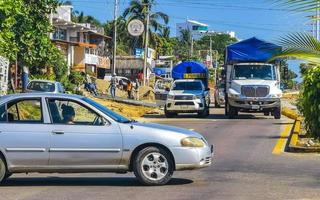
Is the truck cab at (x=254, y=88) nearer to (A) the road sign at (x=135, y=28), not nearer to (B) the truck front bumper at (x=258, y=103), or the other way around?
(B) the truck front bumper at (x=258, y=103)

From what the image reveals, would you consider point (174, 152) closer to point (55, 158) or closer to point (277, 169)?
point (55, 158)

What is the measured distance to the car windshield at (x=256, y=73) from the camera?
3038cm

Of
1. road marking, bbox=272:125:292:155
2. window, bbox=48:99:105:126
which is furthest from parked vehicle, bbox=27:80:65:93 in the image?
window, bbox=48:99:105:126

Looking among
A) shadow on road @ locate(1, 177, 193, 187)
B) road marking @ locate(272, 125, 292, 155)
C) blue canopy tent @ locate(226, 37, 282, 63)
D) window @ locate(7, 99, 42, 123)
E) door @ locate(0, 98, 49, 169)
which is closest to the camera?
door @ locate(0, 98, 49, 169)

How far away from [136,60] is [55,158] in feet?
279

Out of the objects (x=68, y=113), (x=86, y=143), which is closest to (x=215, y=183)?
(x=86, y=143)

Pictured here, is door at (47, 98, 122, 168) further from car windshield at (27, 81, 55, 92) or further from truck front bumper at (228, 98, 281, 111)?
car windshield at (27, 81, 55, 92)

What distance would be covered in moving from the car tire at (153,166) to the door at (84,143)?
1.16 feet

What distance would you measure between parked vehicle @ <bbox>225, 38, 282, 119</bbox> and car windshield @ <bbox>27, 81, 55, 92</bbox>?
27.3ft

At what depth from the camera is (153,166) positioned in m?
11.1

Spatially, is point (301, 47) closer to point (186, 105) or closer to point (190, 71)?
point (186, 105)

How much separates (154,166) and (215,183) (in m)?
1.15

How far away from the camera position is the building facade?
70.4 metres

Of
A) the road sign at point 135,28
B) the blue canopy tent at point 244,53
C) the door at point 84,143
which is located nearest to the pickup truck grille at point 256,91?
the blue canopy tent at point 244,53
